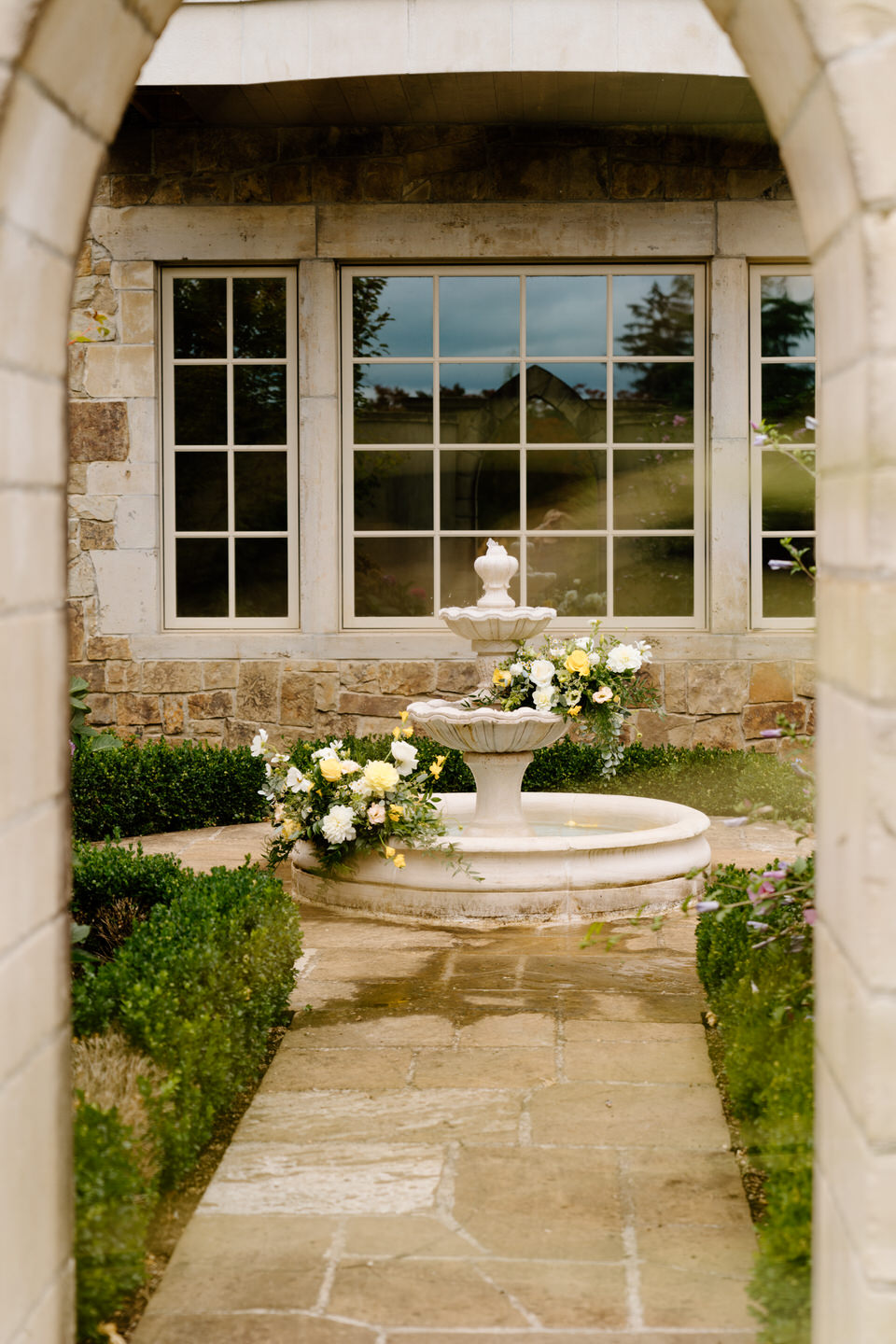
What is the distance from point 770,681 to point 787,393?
188cm

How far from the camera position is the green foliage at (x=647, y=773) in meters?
7.83

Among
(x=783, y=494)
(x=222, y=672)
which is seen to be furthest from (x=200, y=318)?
(x=783, y=494)

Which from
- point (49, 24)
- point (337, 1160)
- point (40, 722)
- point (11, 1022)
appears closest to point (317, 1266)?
point (337, 1160)

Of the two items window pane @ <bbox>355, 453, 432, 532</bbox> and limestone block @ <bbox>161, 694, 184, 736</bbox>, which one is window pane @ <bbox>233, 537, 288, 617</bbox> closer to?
window pane @ <bbox>355, 453, 432, 532</bbox>

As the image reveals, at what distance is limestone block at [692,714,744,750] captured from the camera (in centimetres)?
838

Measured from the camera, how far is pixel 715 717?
8383 millimetres

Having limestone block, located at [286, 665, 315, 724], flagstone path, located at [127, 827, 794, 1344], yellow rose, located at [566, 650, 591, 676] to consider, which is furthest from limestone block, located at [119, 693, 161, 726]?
flagstone path, located at [127, 827, 794, 1344]

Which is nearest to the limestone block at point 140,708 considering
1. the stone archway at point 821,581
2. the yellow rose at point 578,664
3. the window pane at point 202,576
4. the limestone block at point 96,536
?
the window pane at point 202,576

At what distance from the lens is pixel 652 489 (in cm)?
877

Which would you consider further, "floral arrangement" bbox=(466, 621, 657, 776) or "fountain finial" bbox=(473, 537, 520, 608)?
"fountain finial" bbox=(473, 537, 520, 608)

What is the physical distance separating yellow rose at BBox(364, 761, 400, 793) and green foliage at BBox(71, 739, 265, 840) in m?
2.33

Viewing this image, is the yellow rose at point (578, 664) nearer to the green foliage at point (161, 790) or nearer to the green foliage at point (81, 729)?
the green foliage at point (81, 729)

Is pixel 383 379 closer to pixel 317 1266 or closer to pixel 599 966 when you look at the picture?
pixel 599 966

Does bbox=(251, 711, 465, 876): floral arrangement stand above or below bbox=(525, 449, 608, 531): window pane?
below
